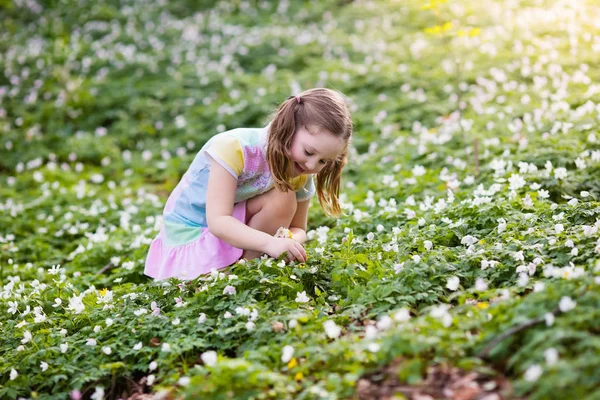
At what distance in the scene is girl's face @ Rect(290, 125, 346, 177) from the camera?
3988mm

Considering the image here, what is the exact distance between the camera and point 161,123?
9.84 metres

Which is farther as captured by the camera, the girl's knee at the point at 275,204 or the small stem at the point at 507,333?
the girl's knee at the point at 275,204

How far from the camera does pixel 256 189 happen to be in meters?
4.50

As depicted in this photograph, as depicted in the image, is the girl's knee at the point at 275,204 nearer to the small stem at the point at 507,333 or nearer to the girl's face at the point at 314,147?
the girl's face at the point at 314,147

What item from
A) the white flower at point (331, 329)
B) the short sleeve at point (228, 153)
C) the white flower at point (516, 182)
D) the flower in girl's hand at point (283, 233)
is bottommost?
the white flower at point (516, 182)

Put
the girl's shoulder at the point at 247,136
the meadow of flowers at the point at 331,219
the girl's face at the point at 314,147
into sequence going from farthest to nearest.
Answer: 1. the girl's shoulder at the point at 247,136
2. the girl's face at the point at 314,147
3. the meadow of flowers at the point at 331,219

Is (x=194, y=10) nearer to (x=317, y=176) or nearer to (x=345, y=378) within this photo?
(x=317, y=176)

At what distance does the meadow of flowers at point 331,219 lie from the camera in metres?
2.87

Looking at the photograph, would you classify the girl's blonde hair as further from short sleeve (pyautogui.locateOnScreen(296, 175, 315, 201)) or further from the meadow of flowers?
the meadow of flowers

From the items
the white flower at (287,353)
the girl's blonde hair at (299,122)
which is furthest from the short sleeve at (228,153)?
the white flower at (287,353)

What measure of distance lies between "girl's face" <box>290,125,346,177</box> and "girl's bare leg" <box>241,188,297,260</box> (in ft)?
1.46

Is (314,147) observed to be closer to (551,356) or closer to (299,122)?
(299,122)

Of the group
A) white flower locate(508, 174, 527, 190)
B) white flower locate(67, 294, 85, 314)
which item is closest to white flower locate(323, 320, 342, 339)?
white flower locate(67, 294, 85, 314)

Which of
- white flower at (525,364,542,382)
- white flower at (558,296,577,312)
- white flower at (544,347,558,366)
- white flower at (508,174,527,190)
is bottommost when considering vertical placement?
white flower at (508,174,527,190)
